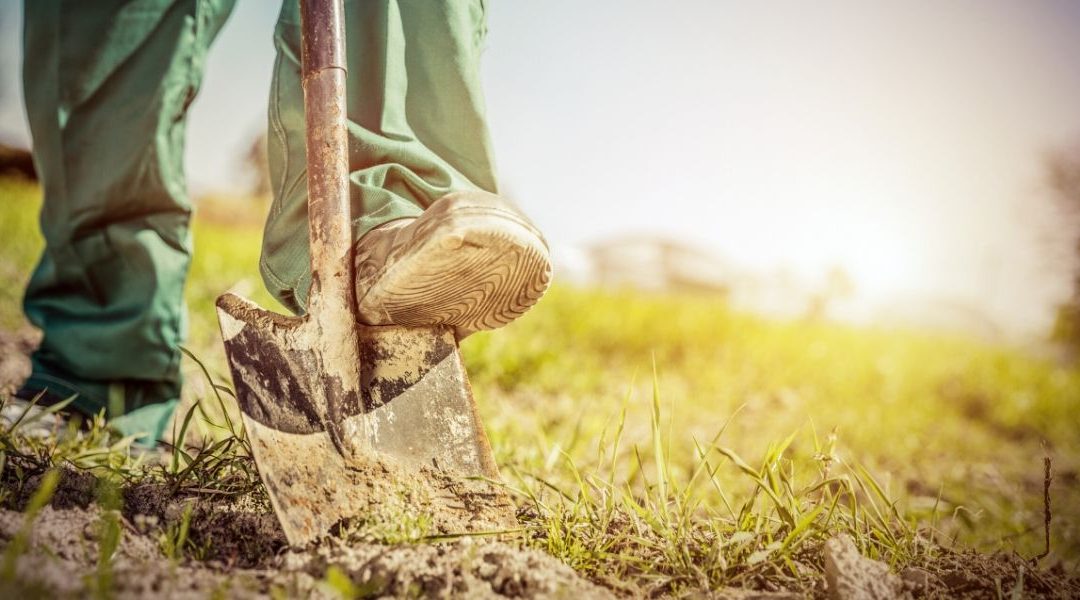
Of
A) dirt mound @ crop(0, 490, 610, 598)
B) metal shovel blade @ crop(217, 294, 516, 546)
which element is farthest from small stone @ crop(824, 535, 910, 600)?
metal shovel blade @ crop(217, 294, 516, 546)

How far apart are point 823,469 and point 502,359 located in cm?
192

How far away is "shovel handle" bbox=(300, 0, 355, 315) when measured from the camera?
1019 mm

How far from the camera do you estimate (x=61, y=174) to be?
1.55 metres

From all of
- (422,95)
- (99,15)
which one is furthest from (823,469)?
(99,15)

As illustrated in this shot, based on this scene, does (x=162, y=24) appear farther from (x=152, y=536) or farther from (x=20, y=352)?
(x=20, y=352)

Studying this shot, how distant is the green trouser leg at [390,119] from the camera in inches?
45.3

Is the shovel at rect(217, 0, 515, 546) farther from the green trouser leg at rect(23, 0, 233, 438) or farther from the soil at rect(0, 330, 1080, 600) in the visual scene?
the green trouser leg at rect(23, 0, 233, 438)

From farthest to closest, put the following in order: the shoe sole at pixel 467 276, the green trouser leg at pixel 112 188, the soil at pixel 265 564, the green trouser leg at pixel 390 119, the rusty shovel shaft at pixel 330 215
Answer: the green trouser leg at pixel 112 188 → the green trouser leg at pixel 390 119 → the rusty shovel shaft at pixel 330 215 → the shoe sole at pixel 467 276 → the soil at pixel 265 564

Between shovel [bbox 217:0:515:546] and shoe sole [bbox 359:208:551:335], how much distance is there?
8 cm

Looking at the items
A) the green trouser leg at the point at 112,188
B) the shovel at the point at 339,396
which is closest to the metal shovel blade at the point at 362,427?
the shovel at the point at 339,396

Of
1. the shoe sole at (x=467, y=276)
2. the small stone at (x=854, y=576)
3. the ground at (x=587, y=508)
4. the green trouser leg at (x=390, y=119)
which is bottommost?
the ground at (x=587, y=508)

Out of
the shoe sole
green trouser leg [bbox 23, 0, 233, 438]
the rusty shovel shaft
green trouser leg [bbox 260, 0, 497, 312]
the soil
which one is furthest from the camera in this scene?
green trouser leg [bbox 23, 0, 233, 438]

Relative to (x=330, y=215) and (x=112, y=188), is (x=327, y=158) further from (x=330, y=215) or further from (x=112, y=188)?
(x=112, y=188)

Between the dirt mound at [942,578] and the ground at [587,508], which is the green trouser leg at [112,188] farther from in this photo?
the dirt mound at [942,578]
